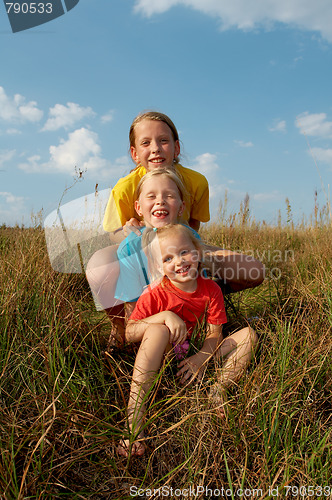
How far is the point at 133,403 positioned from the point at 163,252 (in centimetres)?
69

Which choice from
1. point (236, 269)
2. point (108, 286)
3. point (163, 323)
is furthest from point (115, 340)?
point (236, 269)

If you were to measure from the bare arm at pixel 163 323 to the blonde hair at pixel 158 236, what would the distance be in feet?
0.97

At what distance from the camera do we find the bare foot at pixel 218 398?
1.31 m

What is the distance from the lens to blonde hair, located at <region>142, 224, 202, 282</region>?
1801 mm

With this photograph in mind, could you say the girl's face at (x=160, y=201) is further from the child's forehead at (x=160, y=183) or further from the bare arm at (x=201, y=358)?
the bare arm at (x=201, y=358)

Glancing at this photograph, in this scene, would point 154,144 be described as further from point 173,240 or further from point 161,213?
point 173,240

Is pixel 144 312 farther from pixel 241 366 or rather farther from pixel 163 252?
pixel 241 366

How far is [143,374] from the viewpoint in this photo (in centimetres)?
146

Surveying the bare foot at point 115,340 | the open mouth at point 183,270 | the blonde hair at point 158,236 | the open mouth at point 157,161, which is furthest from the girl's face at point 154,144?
the bare foot at point 115,340

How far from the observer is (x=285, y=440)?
3.99 ft

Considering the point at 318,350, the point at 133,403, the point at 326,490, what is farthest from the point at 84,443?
the point at 318,350

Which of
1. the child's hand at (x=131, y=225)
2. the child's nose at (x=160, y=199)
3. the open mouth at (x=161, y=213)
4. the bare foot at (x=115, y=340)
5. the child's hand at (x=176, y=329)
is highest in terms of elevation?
the child's nose at (x=160, y=199)

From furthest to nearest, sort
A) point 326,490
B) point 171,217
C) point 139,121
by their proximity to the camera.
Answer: point 139,121 < point 171,217 < point 326,490

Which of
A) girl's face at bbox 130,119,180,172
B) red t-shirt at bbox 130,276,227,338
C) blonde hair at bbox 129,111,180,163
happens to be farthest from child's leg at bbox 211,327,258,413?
blonde hair at bbox 129,111,180,163
